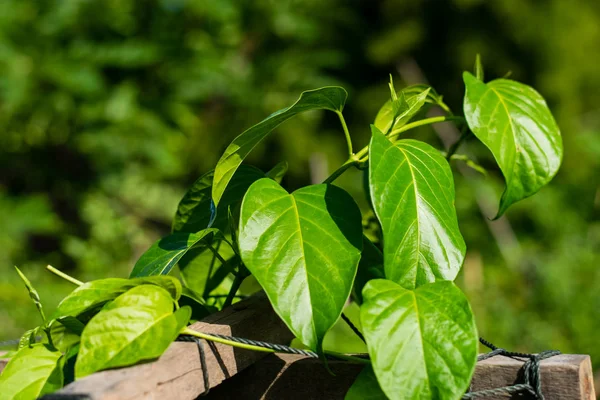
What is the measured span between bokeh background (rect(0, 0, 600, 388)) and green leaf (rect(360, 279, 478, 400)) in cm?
217

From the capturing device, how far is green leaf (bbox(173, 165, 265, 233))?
86 centimetres

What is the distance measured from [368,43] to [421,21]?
377mm

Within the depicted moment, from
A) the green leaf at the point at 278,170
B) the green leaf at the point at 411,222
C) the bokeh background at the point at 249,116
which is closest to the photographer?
the green leaf at the point at 411,222

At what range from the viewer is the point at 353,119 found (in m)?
4.46

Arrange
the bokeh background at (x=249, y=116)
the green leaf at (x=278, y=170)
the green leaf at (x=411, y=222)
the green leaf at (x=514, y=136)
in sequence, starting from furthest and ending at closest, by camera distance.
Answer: the bokeh background at (x=249, y=116) < the green leaf at (x=278, y=170) < the green leaf at (x=514, y=136) < the green leaf at (x=411, y=222)

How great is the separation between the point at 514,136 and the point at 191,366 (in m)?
0.47

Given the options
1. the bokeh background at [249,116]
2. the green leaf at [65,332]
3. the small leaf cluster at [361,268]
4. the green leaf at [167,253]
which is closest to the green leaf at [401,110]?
the small leaf cluster at [361,268]

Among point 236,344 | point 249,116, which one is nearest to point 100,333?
point 236,344

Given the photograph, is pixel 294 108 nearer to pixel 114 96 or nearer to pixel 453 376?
pixel 453 376

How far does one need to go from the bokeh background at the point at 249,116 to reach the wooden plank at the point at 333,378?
6.46 feet

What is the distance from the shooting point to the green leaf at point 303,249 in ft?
2.05

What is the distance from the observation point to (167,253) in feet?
2.47

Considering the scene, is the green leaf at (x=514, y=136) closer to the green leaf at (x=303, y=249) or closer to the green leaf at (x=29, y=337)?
the green leaf at (x=303, y=249)

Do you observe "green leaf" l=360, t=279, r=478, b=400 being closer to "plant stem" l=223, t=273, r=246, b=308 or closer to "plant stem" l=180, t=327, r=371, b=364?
"plant stem" l=180, t=327, r=371, b=364
